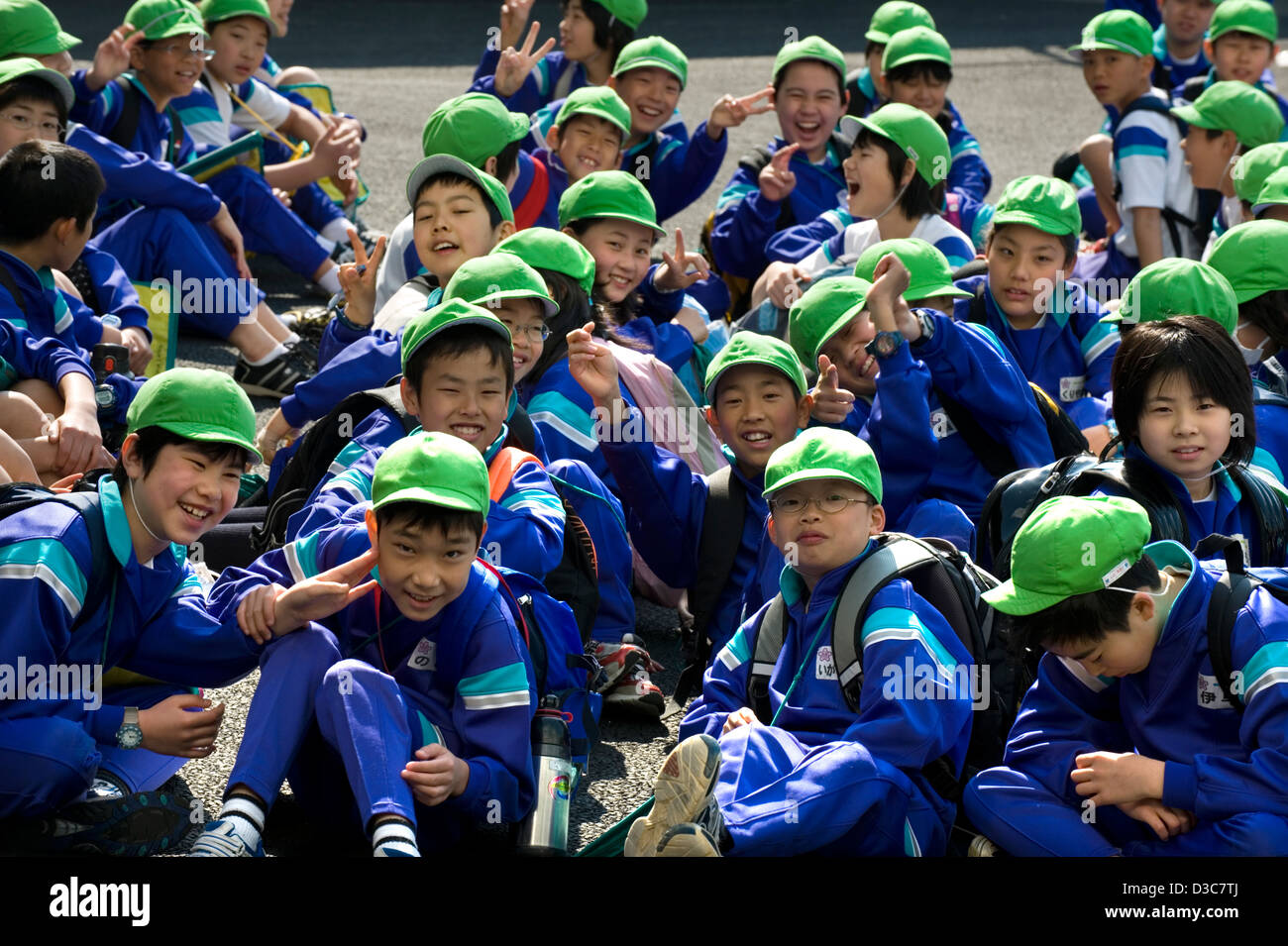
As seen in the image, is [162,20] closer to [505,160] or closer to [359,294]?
[505,160]

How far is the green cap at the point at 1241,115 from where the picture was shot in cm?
725

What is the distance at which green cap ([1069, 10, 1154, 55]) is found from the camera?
7949mm

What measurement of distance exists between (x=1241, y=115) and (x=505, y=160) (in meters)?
3.11

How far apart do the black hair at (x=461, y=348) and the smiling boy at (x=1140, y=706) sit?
1.51 meters

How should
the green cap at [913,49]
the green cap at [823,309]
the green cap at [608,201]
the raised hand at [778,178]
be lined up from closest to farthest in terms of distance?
the green cap at [823,309] → the green cap at [608,201] → the raised hand at [778,178] → the green cap at [913,49]

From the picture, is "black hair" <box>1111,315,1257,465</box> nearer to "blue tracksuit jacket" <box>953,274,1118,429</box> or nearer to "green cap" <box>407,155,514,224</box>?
"blue tracksuit jacket" <box>953,274,1118,429</box>

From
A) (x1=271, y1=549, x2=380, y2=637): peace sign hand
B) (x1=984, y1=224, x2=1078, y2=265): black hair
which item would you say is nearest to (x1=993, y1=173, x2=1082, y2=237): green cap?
(x1=984, y1=224, x2=1078, y2=265): black hair

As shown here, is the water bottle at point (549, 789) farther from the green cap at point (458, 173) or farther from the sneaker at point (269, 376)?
the sneaker at point (269, 376)

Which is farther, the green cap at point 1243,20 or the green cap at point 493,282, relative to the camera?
the green cap at point 1243,20

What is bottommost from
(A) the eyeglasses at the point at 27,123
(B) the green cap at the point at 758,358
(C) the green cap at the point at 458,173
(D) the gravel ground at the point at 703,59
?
(B) the green cap at the point at 758,358

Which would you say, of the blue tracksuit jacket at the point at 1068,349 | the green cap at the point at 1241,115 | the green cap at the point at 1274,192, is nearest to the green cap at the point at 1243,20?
the green cap at the point at 1241,115

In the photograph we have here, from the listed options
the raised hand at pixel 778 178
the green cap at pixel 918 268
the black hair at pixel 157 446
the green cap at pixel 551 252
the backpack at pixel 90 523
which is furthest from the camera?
the raised hand at pixel 778 178

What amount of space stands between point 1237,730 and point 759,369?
1732mm
